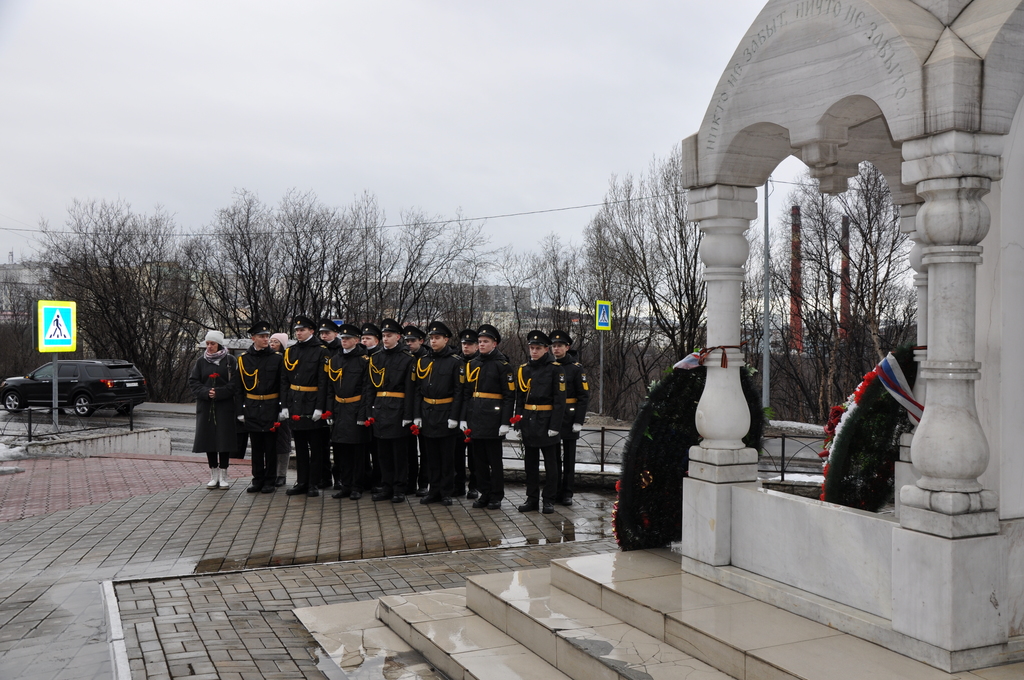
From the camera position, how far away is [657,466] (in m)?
5.88

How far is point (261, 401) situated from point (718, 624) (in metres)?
7.10

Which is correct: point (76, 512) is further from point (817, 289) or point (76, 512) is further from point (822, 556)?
point (817, 289)

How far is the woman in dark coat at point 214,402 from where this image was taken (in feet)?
34.2

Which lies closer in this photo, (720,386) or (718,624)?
(718,624)

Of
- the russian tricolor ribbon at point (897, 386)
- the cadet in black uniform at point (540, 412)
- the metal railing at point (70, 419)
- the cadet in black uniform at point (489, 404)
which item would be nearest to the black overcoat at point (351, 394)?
the cadet in black uniform at point (489, 404)

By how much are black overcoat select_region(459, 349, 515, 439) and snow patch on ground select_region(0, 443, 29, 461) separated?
891cm

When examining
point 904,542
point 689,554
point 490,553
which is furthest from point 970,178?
point 490,553

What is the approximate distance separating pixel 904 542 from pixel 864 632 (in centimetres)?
55

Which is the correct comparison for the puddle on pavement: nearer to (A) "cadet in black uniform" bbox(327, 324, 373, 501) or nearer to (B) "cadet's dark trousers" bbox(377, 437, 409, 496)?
(B) "cadet's dark trousers" bbox(377, 437, 409, 496)

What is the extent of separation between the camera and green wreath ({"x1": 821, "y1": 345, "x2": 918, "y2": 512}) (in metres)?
5.67

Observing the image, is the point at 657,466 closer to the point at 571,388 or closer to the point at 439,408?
the point at 571,388

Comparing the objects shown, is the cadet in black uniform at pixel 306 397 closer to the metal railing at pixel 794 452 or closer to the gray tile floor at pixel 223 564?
the gray tile floor at pixel 223 564

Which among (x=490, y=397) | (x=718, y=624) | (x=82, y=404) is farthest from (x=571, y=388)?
(x=82, y=404)

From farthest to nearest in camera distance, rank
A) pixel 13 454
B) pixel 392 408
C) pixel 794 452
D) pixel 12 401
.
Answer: pixel 12 401 → pixel 13 454 → pixel 794 452 → pixel 392 408
